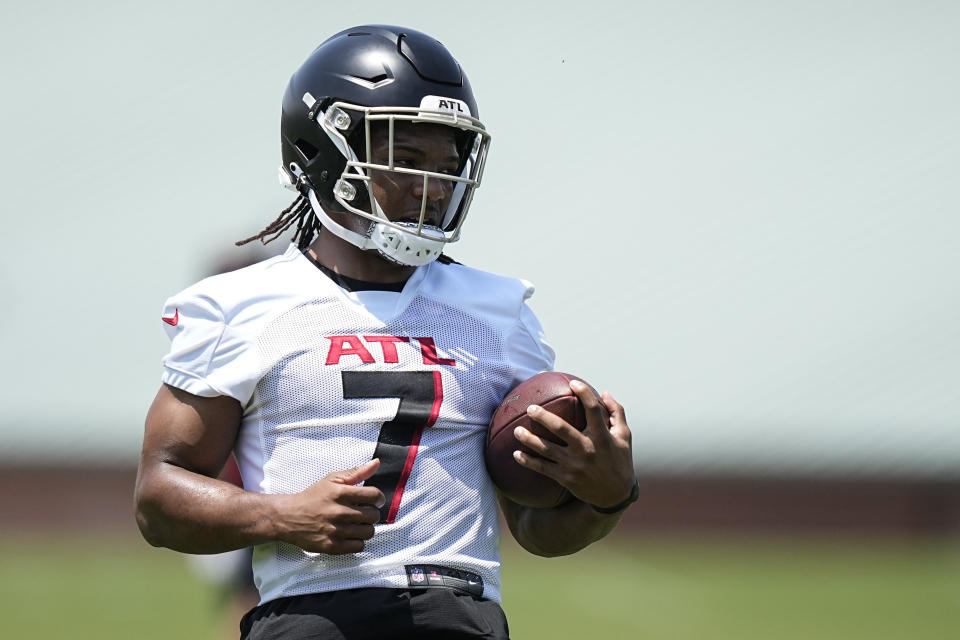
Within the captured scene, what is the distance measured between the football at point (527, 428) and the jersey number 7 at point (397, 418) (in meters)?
0.14

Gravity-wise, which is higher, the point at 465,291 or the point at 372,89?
→ the point at 372,89

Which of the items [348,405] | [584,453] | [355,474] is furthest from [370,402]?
[584,453]

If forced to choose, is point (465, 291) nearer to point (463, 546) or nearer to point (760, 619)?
point (463, 546)

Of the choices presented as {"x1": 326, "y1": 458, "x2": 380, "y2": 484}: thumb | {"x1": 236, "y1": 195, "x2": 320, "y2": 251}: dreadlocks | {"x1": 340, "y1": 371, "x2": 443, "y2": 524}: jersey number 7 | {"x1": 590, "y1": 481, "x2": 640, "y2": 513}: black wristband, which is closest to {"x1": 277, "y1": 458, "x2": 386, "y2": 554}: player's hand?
{"x1": 326, "y1": 458, "x2": 380, "y2": 484}: thumb

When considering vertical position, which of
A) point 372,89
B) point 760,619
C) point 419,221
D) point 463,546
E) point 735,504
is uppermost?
point 372,89

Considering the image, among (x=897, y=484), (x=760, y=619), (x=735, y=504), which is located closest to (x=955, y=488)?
(x=897, y=484)

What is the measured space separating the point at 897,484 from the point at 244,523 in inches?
515

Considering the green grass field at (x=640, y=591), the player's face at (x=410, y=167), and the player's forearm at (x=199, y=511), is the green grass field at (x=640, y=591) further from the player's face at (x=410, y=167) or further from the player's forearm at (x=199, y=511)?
the player's face at (x=410, y=167)

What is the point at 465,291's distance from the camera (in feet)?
8.95

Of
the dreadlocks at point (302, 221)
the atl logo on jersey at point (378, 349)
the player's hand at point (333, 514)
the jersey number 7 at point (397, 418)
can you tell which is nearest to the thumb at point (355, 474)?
the player's hand at point (333, 514)

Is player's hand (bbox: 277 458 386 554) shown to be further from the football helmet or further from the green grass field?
the green grass field

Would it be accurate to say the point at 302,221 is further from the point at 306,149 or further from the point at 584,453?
the point at 584,453

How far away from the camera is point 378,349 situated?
2498mm

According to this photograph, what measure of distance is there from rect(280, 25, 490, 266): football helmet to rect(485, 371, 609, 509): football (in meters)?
0.36
